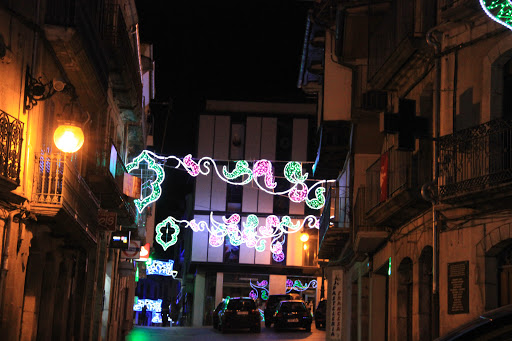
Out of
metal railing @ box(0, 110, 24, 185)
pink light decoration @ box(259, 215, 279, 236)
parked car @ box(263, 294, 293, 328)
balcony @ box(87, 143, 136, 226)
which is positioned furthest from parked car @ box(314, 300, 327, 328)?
metal railing @ box(0, 110, 24, 185)

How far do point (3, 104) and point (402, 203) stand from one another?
759cm

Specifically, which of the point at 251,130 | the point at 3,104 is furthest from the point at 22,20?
the point at 251,130

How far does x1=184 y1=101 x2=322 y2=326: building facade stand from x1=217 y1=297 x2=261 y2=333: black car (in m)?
18.6

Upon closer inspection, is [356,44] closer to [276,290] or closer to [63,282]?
[63,282]

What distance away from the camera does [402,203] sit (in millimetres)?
15398

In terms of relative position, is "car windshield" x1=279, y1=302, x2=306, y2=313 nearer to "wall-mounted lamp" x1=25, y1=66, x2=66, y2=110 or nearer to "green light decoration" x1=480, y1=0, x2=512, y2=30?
"wall-mounted lamp" x1=25, y1=66, x2=66, y2=110

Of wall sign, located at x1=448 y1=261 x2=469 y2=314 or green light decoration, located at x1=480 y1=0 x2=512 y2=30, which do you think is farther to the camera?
wall sign, located at x1=448 y1=261 x2=469 y2=314

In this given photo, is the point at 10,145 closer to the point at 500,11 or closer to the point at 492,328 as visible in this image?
the point at 500,11

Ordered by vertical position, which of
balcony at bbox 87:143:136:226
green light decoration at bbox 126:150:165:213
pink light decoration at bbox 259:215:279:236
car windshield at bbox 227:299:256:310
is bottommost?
car windshield at bbox 227:299:256:310

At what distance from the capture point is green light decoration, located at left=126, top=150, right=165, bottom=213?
2817cm

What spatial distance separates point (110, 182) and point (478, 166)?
11.8 metres

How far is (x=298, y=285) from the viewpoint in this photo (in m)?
55.8

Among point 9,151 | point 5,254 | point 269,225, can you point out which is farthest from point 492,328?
point 269,225

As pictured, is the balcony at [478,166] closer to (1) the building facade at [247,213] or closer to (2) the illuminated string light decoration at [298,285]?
(1) the building facade at [247,213]
